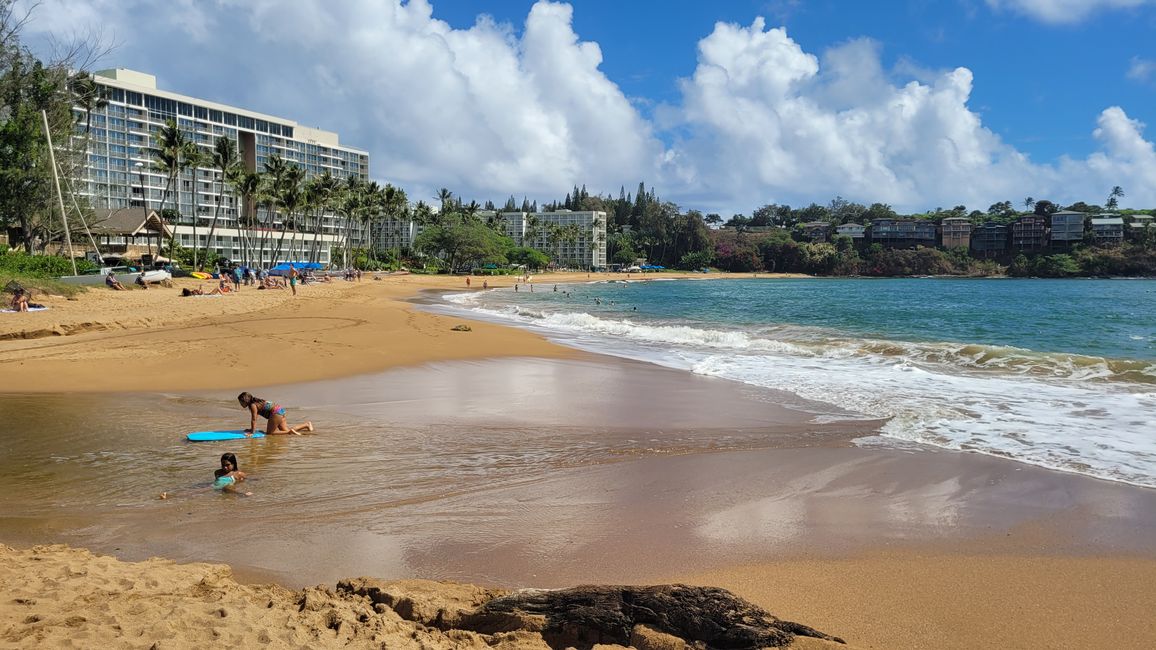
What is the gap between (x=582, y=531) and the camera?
5.86m

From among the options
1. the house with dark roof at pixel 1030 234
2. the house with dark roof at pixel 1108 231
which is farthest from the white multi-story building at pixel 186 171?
the house with dark roof at pixel 1108 231

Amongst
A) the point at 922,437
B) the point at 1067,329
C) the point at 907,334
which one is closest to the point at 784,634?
the point at 922,437

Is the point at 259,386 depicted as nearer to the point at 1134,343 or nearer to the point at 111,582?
the point at 111,582

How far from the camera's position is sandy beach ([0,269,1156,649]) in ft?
13.3

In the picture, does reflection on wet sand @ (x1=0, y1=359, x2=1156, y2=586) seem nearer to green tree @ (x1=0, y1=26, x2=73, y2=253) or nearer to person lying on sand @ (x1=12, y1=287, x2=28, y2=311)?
person lying on sand @ (x1=12, y1=287, x2=28, y2=311)

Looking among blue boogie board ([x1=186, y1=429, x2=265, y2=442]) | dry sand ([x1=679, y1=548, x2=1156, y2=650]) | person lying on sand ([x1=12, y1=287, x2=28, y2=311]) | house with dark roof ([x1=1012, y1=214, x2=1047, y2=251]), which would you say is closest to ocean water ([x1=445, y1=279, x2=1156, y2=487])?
dry sand ([x1=679, y1=548, x2=1156, y2=650])

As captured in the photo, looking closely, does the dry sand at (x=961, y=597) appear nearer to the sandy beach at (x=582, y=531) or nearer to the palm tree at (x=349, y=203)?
the sandy beach at (x=582, y=531)

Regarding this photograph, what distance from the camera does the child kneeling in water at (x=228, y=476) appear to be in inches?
272

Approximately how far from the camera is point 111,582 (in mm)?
4324

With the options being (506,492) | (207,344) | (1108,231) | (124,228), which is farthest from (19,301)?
(1108,231)

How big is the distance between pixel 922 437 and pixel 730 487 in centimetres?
386

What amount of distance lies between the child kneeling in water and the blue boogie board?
1.95m

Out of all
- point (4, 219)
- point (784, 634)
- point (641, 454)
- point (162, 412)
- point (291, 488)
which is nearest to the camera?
point (784, 634)

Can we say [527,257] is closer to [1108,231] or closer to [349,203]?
[349,203]
